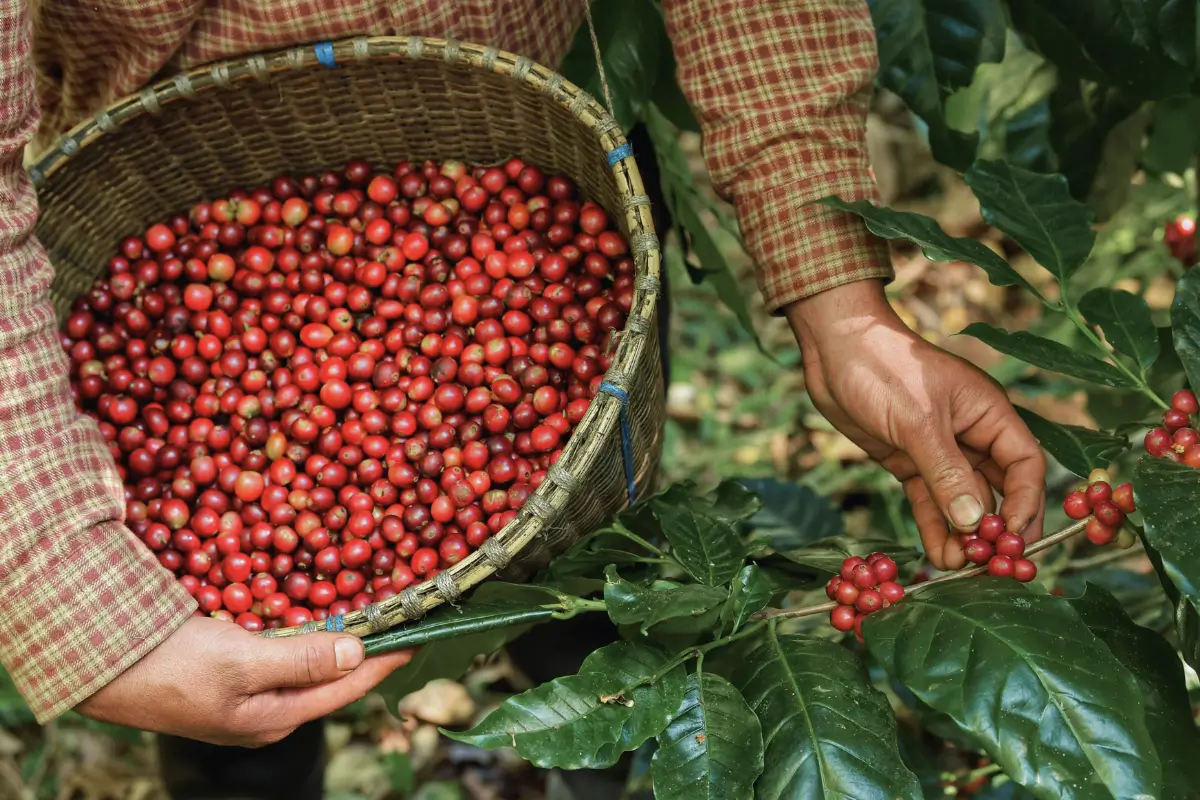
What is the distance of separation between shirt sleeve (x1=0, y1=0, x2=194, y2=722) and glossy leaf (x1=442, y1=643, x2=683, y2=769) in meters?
0.40

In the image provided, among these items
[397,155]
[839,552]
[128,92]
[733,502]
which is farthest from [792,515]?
[128,92]

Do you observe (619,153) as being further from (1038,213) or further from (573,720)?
(573,720)

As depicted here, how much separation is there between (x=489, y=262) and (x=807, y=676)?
0.76 meters

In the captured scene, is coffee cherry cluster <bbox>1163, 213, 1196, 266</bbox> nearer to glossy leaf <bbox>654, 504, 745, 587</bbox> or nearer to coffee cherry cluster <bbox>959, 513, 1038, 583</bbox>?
coffee cherry cluster <bbox>959, 513, 1038, 583</bbox>

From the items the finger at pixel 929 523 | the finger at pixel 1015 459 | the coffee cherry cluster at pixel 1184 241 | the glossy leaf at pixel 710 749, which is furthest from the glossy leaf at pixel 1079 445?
the coffee cherry cluster at pixel 1184 241

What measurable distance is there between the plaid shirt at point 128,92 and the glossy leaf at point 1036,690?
47cm

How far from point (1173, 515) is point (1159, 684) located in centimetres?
22

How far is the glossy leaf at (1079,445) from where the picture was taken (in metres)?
1.12

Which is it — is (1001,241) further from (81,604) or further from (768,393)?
(81,604)

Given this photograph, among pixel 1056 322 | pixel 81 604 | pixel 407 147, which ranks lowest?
pixel 1056 322

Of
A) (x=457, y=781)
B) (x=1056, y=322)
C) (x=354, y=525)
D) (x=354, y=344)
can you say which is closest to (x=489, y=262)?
(x=354, y=344)

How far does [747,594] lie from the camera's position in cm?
101

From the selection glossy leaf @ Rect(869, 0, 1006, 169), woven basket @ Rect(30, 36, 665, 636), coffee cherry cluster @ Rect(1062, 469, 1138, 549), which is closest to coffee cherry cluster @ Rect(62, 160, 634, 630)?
woven basket @ Rect(30, 36, 665, 636)

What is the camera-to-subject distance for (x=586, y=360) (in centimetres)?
133
